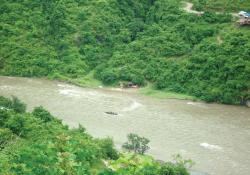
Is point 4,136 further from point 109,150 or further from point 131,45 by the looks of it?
point 131,45

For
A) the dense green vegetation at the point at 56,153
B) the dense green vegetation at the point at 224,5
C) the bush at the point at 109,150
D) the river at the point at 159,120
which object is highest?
the dense green vegetation at the point at 224,5

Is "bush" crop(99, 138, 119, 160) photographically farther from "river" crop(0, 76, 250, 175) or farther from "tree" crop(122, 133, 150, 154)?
"river" crop(0, 76, 250, 175)

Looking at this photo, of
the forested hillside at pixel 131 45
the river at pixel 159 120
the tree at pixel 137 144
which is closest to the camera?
the tree at pixel 137 144

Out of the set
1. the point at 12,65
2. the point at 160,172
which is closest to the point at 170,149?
the point at 160,172

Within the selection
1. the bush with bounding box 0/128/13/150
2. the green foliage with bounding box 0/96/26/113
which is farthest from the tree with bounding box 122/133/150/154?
the bush with bounding box 0/128/13/150

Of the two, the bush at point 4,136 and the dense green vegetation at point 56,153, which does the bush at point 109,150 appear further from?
the bush at point 4,136

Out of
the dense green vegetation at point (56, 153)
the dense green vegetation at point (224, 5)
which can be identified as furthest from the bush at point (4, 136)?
the dense green vegetation at point (224, 5)

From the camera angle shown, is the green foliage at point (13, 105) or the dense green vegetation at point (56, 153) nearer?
the dense green vegetation at point (56, 153)
